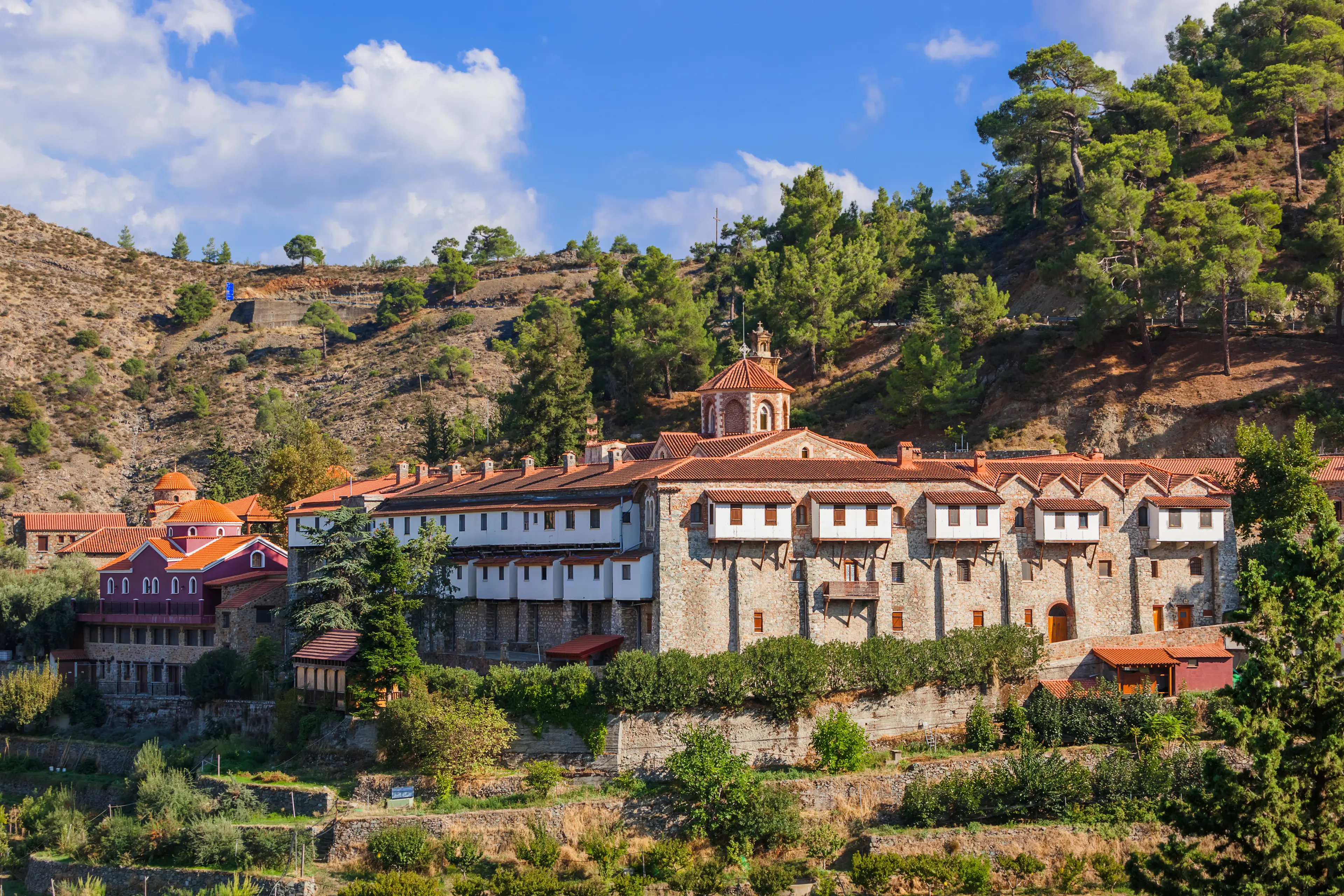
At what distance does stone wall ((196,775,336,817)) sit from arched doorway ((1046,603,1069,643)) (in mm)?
27062

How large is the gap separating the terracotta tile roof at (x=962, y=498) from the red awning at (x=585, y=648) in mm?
12506

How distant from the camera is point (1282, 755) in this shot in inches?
1150

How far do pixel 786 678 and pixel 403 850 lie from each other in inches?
525

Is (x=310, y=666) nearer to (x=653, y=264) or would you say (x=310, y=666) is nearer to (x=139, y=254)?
(x=653, y=264)

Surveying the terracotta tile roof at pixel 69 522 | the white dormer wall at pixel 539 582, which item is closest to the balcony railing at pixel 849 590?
the white dormer wall at pixel 539 582

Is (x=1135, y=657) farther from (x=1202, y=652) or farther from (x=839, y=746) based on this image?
(x=839, y=746)

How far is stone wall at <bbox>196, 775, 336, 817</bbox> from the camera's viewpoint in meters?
44.2

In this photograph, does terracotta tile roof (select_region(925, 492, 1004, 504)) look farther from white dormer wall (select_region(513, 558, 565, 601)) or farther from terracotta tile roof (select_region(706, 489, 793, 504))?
white dormer wall (select_region(513, 558, 565, 601))

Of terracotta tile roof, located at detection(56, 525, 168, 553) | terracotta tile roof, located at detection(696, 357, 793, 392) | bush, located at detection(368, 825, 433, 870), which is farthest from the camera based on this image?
terracotta tile roof, located at detection(56, 525, 168, 553)

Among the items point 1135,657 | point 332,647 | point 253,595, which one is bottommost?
point 1135,657

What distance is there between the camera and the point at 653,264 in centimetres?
9019

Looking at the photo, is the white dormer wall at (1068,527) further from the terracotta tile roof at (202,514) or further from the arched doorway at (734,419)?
the terracotta tile roof at (202,514)

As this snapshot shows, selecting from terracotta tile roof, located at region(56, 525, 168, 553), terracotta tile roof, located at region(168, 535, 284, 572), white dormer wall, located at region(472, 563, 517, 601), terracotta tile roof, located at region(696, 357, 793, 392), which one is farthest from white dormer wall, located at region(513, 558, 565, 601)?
terracotta tile roof, located at region(56, 525, 168, 553)

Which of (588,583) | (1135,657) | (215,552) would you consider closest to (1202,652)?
(1135,657)
